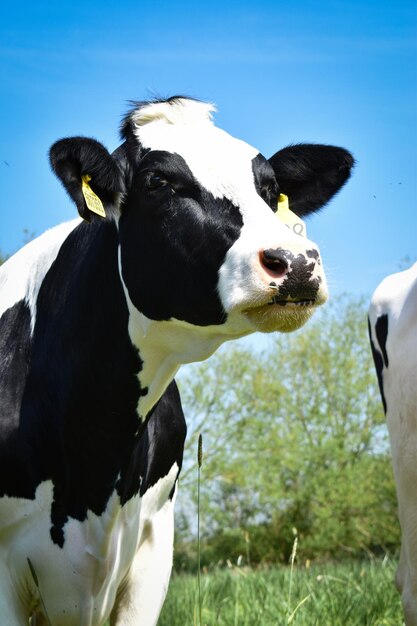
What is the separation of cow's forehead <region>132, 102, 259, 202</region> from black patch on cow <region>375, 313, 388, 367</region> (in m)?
2.32

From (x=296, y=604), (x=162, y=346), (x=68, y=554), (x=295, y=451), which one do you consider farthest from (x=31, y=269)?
(x=295, y=451)

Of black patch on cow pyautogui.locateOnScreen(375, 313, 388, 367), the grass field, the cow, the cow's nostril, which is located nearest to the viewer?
the cow's nostril

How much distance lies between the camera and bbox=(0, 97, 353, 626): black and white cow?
3.71 m

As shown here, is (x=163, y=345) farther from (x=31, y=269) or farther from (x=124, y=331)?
(x=31, y=269)

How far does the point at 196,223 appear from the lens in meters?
3.72

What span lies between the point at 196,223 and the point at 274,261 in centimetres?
53

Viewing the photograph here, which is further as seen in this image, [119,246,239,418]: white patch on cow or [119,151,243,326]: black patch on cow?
[119,246,239,418]: white patch on cow

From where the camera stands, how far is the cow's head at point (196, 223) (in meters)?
3.40

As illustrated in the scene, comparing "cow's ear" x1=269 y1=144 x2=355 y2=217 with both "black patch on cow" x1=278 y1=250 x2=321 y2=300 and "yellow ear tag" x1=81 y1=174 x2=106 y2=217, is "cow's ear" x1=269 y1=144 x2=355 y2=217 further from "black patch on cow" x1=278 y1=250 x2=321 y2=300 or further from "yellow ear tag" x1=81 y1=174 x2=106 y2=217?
"black patch on cow" x1=278 y1=250 x2=321 y2=300

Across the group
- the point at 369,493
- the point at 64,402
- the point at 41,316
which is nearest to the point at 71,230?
the point at 41,316

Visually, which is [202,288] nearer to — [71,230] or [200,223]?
[200,223]

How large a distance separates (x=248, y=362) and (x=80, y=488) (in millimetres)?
20148

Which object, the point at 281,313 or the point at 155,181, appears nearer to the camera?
the point at 281,313

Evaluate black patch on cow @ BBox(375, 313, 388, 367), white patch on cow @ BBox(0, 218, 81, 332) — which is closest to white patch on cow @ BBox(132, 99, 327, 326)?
white patch on cow @ BBox(0, 218, 81, 332)
